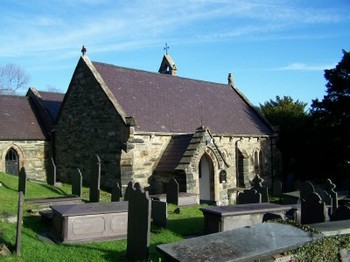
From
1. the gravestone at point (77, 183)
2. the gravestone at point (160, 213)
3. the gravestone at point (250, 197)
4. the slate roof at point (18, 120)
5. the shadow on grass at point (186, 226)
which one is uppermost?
the slate roof at point (18, 120)

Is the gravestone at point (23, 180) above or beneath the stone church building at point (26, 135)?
beneath

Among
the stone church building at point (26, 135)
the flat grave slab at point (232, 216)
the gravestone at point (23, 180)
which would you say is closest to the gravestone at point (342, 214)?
the flat grave slab at point (232, 216)

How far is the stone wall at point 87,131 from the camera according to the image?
20.3 meters

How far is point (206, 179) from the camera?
2214 centimetres

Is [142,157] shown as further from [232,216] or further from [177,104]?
[232,216]

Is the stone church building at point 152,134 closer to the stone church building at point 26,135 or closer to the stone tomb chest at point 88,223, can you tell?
the stone church building at point 26,135

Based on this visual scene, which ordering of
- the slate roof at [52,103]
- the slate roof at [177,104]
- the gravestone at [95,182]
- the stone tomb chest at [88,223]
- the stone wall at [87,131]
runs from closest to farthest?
the stone tomb chest at [88,223], the gravestone at [95,182], the stone wall at [87,131], the slate roof at [177,104], the slate roof at [52,103]

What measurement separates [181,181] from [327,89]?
17.2 m

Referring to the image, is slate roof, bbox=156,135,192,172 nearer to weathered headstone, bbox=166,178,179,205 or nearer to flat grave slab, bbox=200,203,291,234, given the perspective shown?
weathered headstone, bbox=166,178,179,205

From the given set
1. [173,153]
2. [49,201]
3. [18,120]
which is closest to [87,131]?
[173,153]

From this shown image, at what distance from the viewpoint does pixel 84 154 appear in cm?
2261

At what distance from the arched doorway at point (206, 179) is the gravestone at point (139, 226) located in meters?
12.1

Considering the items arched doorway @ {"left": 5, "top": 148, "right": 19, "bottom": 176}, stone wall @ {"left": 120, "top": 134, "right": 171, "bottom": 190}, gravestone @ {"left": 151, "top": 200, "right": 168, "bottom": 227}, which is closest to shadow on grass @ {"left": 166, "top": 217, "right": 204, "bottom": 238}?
gravestone @ {"left": 151, "top": 200, "right": 168, "bottom": 227}

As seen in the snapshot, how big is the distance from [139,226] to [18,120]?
1957cm
